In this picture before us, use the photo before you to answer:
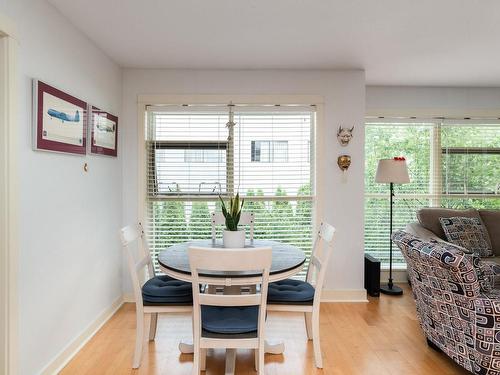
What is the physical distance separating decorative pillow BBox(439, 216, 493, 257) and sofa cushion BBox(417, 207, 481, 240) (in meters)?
0.07

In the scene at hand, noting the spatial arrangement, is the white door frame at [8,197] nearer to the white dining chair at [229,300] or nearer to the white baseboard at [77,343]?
the white baseboard at [77,343]

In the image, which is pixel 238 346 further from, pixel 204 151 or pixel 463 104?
pixel 463 104

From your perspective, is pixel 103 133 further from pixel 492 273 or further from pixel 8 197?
pixel 492 273

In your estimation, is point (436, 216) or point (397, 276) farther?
point (397, 276)

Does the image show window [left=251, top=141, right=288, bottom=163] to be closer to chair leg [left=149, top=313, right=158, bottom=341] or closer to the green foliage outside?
the green foliage outside

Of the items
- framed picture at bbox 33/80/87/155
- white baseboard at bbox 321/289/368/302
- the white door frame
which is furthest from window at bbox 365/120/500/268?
the white door frame

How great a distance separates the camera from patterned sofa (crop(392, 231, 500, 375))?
2.07 metres

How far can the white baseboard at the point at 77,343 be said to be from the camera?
2.37m

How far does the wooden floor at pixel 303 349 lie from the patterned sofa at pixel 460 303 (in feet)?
0.94

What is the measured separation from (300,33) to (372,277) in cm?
262

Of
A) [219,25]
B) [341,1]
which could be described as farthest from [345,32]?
[219,25]

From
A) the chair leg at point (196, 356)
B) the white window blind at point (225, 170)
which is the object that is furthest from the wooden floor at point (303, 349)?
the white window blind at point (225, 170)

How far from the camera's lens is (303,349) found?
8.89 ft

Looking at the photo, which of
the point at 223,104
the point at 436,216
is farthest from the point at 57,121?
the point at 436,216
